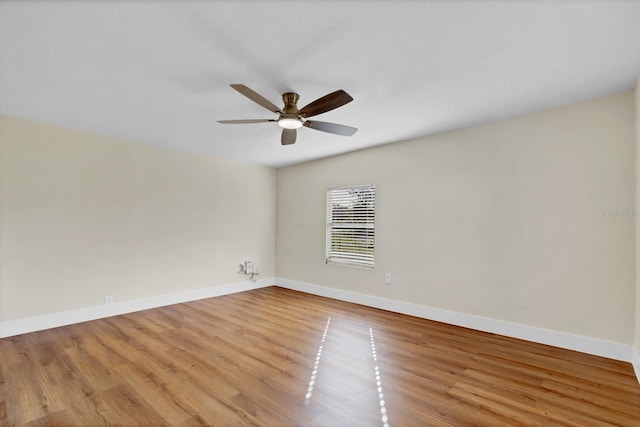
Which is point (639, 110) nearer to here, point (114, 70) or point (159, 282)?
point (114, 70)

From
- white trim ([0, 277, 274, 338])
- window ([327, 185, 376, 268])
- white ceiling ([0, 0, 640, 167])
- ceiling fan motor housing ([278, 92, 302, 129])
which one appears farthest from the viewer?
window ([327, 185, 376, 268])

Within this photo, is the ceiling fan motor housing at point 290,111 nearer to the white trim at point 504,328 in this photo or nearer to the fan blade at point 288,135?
the fan blade at point 288,135

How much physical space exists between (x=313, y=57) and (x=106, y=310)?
3888 mm

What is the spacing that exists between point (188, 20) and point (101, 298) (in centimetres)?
358

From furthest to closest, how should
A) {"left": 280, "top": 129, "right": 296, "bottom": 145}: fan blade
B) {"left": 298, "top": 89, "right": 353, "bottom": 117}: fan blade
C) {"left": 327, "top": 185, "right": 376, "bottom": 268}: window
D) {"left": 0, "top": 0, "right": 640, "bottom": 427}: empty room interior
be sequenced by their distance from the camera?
{"left": 327, "top": 185, "right": 376, "bottom": 268}: window < {"left": 280, "top": 129, "right": 296, "bottom": 145}: fan blade < {"left": 298, "top": 89, "right": 353, "bottom": 117}: fan blade < {"left": 0, "top": 0, "right": 640, "bottom": 427}: empty room interior

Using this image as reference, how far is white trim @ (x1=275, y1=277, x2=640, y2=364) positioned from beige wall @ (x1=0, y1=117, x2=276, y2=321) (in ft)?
7.35

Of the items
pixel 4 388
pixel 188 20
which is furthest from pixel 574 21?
pixel 4 388

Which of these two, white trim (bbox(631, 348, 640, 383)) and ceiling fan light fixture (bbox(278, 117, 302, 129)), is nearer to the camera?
white trim (bbox(631, 348, 640, 383))

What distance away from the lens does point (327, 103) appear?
2.33 meters

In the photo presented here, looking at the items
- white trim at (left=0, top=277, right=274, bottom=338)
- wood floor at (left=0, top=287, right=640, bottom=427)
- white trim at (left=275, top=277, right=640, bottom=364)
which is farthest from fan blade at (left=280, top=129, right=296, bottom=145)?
Answer: white trim at (left=0, top=277, right=274, bottom=338)

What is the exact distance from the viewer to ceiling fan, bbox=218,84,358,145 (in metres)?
2.19

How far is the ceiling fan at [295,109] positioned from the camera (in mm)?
2193

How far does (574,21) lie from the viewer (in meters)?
1.73

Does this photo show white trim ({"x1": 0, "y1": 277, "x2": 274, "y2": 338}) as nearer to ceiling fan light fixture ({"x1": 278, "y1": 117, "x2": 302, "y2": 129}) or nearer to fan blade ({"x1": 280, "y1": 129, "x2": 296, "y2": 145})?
fan blade ({"x1": 280, "y1": 129, "x2": 296, "y2": 145})
